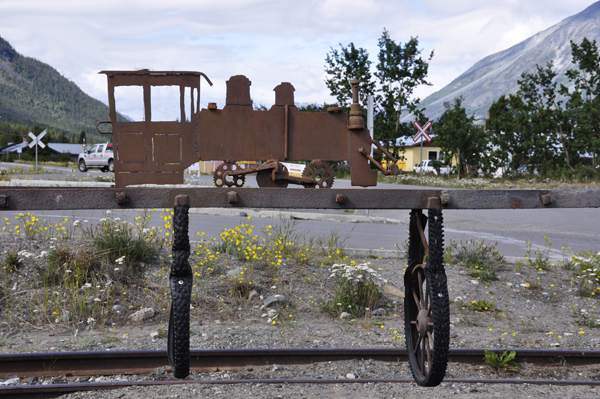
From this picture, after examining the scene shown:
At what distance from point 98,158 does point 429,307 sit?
98.4 ft

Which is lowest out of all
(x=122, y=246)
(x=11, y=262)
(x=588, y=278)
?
(x=588, y=278)

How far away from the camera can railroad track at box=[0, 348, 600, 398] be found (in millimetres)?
3477

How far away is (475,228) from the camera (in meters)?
11.2

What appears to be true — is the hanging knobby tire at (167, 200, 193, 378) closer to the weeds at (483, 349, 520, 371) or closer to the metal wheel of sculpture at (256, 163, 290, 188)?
the metal wheel of sculpture at (256, 163, 290, 188)

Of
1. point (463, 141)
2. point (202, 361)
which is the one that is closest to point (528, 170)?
point (463, 141)

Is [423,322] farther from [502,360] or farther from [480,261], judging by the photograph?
Result: [480,261]

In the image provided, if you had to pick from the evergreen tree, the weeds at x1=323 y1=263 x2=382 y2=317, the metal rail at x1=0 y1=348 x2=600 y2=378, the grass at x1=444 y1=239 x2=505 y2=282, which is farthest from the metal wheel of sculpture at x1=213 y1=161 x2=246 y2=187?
the evergreen tree

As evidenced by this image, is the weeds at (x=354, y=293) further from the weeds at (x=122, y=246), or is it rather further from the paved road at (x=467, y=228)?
the paved road at (x=467, y=228)

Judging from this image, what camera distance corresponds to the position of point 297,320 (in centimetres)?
504

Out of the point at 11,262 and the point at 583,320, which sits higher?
the point at 11,262

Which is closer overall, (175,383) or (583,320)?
(175,383)

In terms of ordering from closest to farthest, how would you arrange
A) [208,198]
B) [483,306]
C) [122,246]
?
[208,198] → [483,306] → [122,246]

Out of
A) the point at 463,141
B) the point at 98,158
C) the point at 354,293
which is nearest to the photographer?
the point at 354,293

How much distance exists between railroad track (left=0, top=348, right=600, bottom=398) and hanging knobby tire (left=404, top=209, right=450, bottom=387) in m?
0.82
